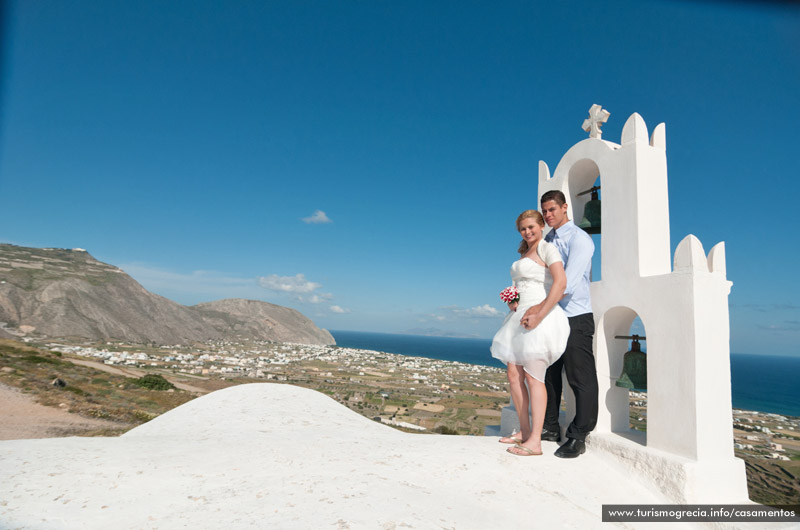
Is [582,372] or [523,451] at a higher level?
[582,372]

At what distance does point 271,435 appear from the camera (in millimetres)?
4656

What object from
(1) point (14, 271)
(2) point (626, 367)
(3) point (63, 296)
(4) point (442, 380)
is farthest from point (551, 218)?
(1) point (14, 271)

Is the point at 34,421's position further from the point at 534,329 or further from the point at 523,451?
the point at 534,329

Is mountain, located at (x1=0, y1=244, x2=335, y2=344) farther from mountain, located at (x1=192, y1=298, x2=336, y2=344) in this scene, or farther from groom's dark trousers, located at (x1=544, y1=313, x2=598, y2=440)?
groom's dark trousers, located at (x1=544, y1=313, x2=598, y2=440)

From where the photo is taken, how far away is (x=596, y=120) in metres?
5.44

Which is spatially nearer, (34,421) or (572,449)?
(572,449)

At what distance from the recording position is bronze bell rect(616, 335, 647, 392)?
4438 mm

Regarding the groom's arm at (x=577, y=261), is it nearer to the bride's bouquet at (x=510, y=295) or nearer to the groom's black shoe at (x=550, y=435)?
the bride's bouquet at (x=510, y=295)

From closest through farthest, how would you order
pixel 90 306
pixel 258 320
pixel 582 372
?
pixel 582 372 < pixel 90 306 < pixel 258 320

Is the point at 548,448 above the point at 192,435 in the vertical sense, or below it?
above

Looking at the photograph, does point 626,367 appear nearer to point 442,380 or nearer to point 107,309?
point 442,380

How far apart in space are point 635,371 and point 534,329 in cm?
135

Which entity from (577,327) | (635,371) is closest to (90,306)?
(577,327)

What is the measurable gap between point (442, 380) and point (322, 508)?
53.1 m
